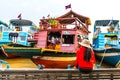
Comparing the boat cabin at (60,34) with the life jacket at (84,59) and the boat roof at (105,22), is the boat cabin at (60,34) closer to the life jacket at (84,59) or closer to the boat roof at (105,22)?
the boat roof at (105,22)

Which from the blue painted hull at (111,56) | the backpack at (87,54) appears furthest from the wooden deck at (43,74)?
the blue painted hull at (111,56)

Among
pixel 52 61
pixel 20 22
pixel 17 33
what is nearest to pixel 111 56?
pixel 52 61

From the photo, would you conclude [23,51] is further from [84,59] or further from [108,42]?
[84,59]

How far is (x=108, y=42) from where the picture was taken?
19312mm

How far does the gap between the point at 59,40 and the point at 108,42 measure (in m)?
3.36

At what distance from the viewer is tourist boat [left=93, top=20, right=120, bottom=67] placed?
16442 millimetres

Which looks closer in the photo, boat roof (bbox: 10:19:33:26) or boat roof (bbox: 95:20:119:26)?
boat roof (bbox: 95:20:119:26)

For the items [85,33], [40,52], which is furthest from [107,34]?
[40,52]

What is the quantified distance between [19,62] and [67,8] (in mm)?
5133

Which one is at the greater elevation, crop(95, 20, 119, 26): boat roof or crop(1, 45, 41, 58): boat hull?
crop(95, 20, 119, 26): boat roof

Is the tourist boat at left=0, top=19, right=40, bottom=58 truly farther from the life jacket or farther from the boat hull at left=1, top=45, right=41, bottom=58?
the life jacket

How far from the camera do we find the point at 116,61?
16.6m

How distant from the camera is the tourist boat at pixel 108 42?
16.4 meters

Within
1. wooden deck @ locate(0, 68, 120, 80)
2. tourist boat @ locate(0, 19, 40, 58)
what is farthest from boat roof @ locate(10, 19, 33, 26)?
wooden deck @ locate(0, 68, 120, 80)
